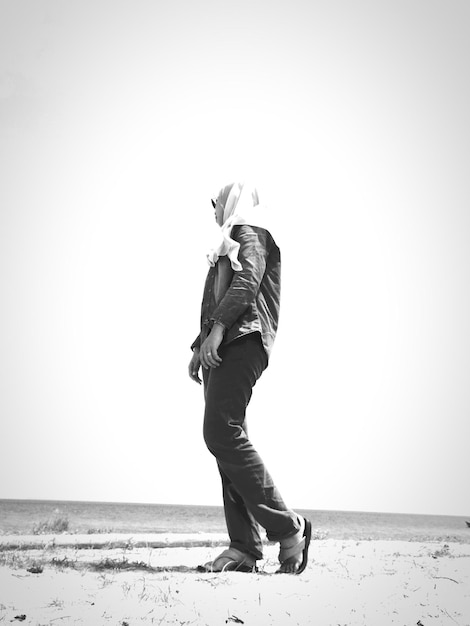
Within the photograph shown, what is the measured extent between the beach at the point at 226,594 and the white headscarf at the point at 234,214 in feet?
4.59

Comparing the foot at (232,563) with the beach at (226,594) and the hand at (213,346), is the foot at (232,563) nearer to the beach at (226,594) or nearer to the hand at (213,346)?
the beach at (226,594)

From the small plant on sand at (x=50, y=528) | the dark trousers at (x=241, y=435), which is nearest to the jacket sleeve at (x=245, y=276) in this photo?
the dark trousers at (x=241, y=435)

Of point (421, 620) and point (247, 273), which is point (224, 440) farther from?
point (421, 620)

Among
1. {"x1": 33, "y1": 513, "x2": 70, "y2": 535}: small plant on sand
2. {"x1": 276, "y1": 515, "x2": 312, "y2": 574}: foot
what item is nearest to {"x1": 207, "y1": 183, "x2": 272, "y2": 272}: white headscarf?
{"x1": 276, "y1": 515, "x2": 312, "y2": 574}: foot

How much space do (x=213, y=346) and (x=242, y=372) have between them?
7.2 inches

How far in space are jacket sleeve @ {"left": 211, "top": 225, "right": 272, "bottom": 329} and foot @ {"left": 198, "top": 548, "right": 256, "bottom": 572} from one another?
3.53 feet

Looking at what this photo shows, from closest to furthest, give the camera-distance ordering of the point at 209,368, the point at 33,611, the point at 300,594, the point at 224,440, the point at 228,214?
1. the point at 33,611
2. the point at 300,594
3. the point at 224,440
4. the point at 209,368
5. the point at 228,214

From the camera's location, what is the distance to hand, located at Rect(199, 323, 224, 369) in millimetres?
2822

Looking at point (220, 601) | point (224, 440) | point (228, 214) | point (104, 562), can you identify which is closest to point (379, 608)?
point (220, 601)

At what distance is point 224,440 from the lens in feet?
9.08

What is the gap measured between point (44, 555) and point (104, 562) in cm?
57

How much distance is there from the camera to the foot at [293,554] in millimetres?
2752

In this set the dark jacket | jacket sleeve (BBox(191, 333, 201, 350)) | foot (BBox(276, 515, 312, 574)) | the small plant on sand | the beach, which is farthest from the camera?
the small plant on sand

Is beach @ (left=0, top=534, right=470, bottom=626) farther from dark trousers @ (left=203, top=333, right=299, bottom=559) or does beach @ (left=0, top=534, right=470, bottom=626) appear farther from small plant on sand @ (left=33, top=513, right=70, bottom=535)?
small plant on sand @ (left=33, top=513, right=70, bottom=535)
